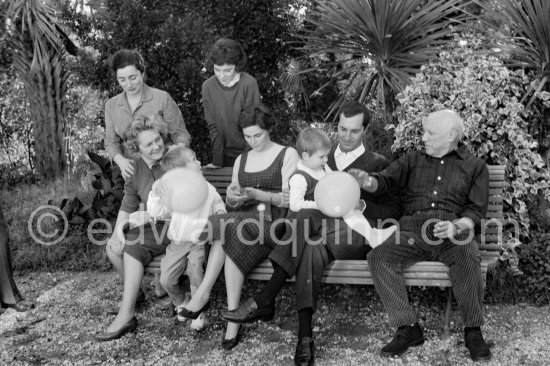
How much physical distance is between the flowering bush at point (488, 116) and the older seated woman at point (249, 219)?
3.70 ft

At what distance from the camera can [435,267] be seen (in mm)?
4125

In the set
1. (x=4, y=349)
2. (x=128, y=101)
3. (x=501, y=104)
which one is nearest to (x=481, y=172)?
(x=501, y=104)

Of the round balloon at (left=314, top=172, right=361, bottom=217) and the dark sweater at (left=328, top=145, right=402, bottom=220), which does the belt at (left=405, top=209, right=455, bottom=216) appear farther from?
the round balloon at (left=314, top=172, right=361, bottom=217)

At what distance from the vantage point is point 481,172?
4363mm

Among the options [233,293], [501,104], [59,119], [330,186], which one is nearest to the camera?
[330,186]

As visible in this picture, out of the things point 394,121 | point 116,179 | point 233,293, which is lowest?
point 233,293

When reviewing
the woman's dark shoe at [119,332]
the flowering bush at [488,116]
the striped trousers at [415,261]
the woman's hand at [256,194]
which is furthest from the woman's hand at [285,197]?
the woman's dark shoe at [119,332]

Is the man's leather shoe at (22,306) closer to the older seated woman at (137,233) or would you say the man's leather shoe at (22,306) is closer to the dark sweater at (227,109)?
the older seated woman at (137,233)

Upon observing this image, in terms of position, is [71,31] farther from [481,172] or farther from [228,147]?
[481,172]

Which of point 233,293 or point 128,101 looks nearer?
point 233,293

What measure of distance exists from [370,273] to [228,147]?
6.02 feet

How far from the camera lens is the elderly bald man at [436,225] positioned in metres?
4.02

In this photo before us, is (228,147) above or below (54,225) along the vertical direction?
above

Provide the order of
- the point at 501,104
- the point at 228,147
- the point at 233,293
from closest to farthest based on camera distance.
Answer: the point at 233,293 → the point at 501,104 → the point at 228,147
